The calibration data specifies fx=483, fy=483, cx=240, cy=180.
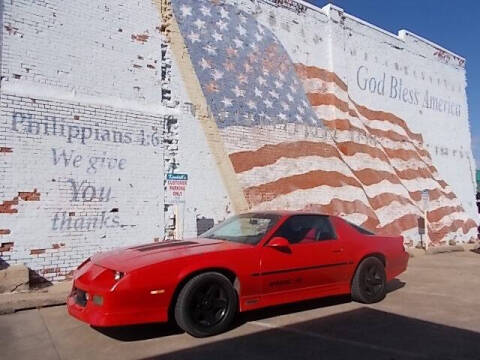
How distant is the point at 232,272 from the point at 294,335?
37.7 inches

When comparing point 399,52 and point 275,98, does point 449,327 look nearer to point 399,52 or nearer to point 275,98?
point 275,98

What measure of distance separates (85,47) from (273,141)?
→ 4.90 m

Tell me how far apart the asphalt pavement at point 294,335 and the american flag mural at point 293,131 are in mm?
5046

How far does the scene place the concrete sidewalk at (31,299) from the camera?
6680 millimetres

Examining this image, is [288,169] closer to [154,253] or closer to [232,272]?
[232,272]

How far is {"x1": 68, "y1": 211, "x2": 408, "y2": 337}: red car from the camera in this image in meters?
4.91

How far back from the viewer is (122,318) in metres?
4.80

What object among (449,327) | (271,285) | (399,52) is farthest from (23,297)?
(399,52)

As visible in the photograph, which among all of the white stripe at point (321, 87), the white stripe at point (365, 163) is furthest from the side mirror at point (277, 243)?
the white stripe at point (365, 163)

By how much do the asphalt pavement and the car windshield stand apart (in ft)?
3.25

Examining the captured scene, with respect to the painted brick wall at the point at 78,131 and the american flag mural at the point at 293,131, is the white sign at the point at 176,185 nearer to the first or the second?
the painted brick wall at the point at 78,131

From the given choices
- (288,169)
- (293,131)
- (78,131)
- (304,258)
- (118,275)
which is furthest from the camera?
(293,131)

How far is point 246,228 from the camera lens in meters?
6.40

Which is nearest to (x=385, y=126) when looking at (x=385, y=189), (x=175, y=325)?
(x=385, y=189)
